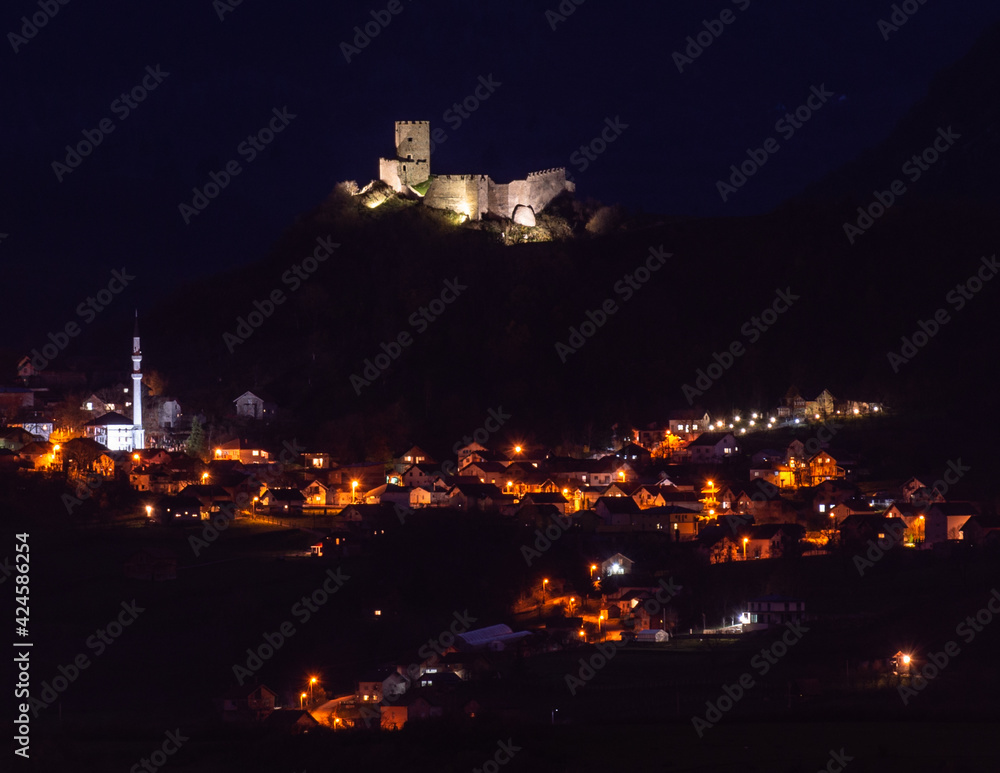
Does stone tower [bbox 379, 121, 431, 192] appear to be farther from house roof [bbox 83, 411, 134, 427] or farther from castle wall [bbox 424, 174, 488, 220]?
house roof [bbox 83, 411, 134, 427]

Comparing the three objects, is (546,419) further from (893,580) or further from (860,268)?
(893,580)

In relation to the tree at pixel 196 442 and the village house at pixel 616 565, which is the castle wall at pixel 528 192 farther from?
the village house at pixel 616 565

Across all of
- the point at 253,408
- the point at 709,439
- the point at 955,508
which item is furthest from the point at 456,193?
the point at 955,508

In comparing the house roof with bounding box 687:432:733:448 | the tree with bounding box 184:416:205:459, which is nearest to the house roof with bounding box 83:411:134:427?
the tree with bounding box 184:416:205:459

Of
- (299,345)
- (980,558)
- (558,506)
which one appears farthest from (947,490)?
(299,345)

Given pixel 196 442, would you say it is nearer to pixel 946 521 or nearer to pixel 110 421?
pixel 110 421

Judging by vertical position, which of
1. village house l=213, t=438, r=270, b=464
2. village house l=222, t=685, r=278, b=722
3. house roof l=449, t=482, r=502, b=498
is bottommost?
village house l=222, t=685, r=278, b=722

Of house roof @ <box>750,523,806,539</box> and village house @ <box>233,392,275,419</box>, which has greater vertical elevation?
village house @ <box>233,392,275,419</box>
